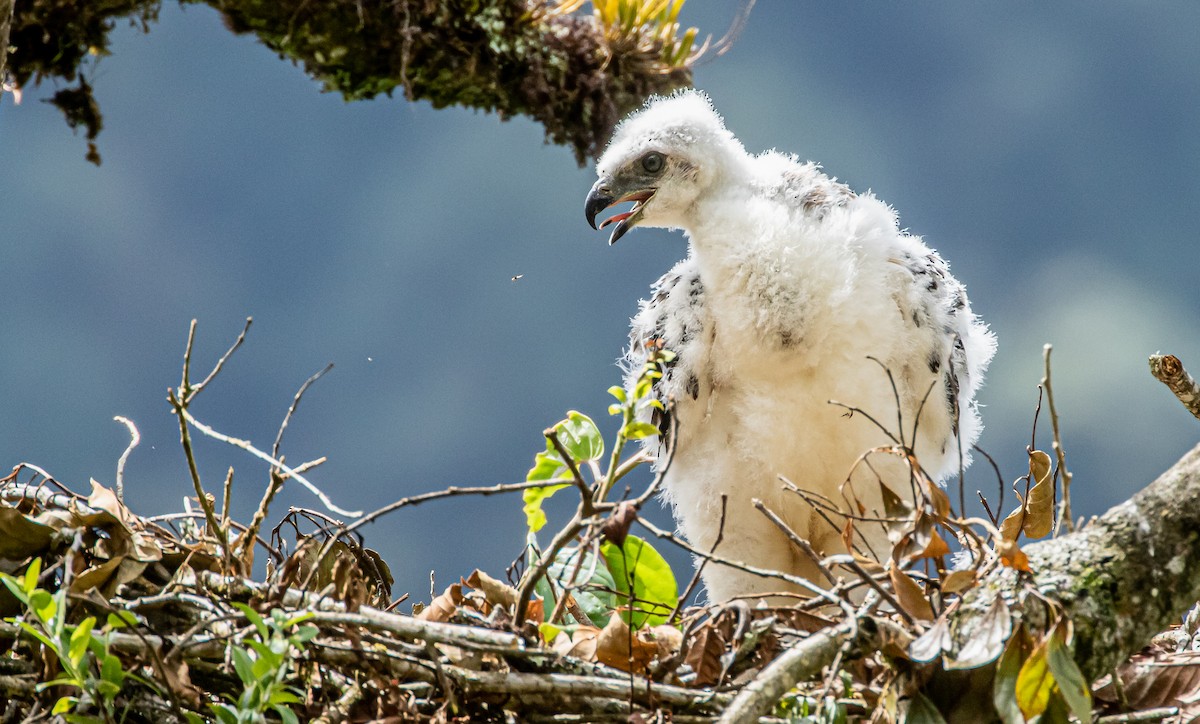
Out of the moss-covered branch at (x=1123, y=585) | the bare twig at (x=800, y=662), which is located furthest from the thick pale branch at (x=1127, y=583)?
the bare twig at (x=800, y=662)

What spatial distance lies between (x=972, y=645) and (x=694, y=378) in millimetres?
1449

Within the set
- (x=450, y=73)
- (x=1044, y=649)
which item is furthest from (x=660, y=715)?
(x=450, y=73)

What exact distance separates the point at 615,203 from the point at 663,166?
0.53ft

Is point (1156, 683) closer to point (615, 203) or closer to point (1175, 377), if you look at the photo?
point (1175, 377)

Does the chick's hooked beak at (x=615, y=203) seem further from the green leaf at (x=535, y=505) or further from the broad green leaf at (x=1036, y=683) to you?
the broad green leaf at (x=1036, y=683)

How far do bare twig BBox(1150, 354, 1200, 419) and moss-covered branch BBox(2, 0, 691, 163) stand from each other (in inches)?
165

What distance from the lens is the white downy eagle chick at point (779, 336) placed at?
2.86 meters

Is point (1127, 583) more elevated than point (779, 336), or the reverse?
point (779, 336)

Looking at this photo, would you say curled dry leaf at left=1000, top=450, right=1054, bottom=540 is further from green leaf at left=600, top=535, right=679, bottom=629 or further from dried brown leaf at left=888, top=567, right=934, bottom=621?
green leaf at left=600, top=535, right=679, bottom=629

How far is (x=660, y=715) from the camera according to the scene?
69.6 inches

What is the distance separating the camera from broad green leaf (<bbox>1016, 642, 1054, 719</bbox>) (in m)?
1.61

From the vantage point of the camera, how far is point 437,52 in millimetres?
5707

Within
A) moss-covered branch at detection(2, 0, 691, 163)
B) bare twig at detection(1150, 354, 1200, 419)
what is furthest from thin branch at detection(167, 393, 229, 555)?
moss-covered branch at detection(2, 0, 691, 163)

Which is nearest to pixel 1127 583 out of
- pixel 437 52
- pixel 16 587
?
pixel 16 587
